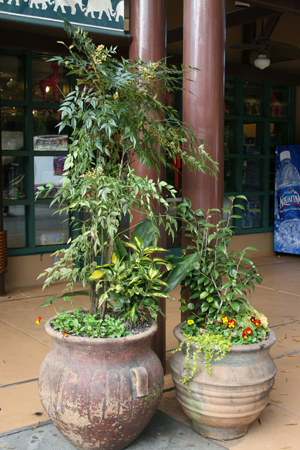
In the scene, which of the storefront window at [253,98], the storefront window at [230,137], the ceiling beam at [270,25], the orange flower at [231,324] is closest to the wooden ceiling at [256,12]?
the ceiling beam at [270,25]

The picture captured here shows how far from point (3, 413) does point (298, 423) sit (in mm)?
1752

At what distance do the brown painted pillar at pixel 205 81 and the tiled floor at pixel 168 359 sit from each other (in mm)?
1349

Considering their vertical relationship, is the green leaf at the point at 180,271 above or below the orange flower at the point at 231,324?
above

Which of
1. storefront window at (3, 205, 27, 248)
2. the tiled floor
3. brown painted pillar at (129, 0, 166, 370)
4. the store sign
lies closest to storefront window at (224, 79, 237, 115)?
the tiled floor

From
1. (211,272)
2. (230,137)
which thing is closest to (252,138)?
(230,137)

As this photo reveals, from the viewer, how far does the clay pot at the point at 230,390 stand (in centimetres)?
266

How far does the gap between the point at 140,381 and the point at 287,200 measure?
6.48 meters

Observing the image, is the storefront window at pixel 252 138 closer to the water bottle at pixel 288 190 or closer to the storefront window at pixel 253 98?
the storefront window at pixel 253 98

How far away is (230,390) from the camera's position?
2.65m

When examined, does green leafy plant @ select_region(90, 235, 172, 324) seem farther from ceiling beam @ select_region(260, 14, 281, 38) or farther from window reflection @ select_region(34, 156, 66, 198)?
ceiling beam @ select_region(260, 14, 281, 38)

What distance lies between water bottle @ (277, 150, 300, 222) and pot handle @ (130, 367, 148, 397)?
6314 mm

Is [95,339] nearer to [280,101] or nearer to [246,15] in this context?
[246,15]

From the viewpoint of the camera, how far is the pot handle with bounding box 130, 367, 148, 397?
2.51 m

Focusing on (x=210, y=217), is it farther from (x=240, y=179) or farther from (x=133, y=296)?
(x=240, y=179)
